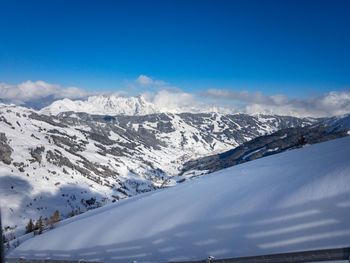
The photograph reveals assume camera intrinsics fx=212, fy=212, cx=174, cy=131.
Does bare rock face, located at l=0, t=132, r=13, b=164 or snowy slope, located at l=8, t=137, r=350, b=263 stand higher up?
bare rock face, located at l=0, t=132, r=13, b=164

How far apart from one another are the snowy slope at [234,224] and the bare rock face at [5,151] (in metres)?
161

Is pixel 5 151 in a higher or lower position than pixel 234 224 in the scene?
higher

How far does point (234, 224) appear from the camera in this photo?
917 centimetres

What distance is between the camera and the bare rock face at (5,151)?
139 metres

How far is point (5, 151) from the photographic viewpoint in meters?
149

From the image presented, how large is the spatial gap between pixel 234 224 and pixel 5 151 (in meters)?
185

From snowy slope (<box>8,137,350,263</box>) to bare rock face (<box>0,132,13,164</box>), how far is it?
6336 inches

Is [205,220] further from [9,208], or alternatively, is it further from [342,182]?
[9,208]

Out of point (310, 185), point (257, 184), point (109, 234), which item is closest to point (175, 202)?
point (109, 234)

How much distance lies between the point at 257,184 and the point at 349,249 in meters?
8.05

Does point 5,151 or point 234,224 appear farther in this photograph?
point 5,151

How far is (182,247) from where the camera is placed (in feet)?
30.2

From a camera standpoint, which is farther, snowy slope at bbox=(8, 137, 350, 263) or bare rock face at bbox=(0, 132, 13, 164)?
bare rock face at bbox=(0, 132, 13, 164)

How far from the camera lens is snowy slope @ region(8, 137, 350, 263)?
736 centimetres
